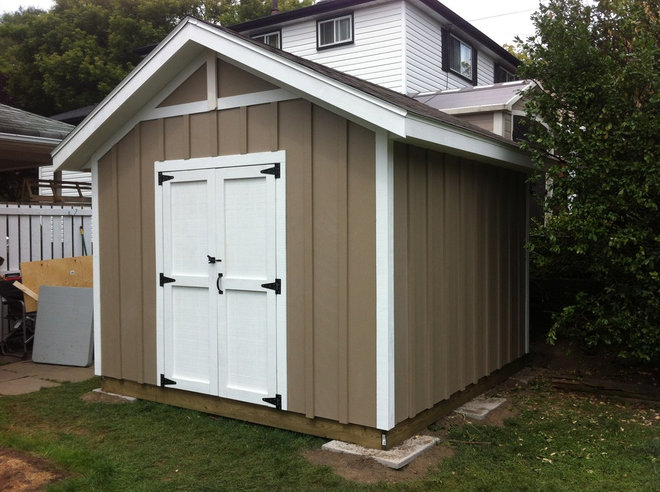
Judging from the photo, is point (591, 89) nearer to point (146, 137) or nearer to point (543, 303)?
point (543, 303)

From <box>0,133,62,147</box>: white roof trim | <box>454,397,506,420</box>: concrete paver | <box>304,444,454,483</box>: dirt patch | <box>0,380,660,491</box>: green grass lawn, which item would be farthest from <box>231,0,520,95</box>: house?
<box>304,444,454,483</box>: dirt patch

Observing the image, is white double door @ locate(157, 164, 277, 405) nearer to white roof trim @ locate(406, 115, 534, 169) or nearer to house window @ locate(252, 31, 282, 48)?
white roof trim @ locate(406, 115, 534, 169)

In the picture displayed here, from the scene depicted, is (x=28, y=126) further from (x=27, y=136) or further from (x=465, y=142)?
(x=465, y=142)

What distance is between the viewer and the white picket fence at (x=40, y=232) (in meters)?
7.93

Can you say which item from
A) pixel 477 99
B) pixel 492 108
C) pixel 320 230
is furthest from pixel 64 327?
pixel 477 99

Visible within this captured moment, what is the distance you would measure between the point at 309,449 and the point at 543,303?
4.26 m

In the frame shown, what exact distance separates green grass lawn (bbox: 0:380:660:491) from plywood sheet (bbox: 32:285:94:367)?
1398 millimetres

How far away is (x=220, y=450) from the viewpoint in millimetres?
4434

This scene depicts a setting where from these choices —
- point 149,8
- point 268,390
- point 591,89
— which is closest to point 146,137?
point 268,390

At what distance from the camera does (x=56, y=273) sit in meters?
7.72

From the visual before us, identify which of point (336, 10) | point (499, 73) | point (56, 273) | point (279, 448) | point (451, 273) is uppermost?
point (336, 10)

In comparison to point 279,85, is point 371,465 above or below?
below

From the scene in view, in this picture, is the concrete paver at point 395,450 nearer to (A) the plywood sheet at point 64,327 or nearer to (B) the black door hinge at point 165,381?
(B) the black door hinge at point 165,381

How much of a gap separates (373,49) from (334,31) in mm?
1229
